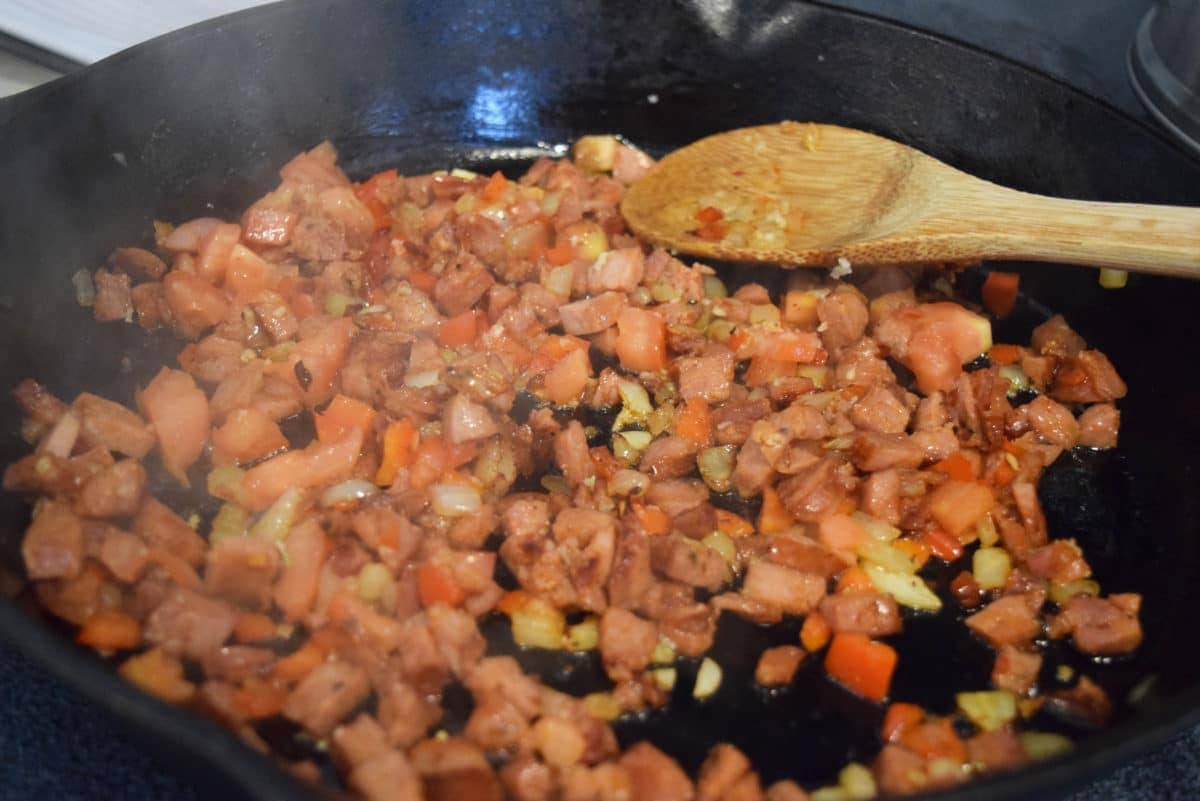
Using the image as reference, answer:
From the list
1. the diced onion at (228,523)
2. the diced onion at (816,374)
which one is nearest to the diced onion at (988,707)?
the diced onion at (816,374)

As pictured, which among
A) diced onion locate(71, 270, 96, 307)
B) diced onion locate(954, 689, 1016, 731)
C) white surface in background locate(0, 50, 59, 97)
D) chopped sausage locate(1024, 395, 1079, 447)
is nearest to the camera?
diced onion locate(954, 689, 1016, 731)

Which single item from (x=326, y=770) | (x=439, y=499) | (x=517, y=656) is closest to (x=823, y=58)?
(x=439, y=499)

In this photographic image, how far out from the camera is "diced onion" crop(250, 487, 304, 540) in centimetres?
243

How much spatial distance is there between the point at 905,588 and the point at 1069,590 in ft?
1.46

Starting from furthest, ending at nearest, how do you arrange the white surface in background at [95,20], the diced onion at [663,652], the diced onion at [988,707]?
1. the white surface in background at [95,20]
2. the diced onion at [663,652]
3. the diced onion at [988,707]

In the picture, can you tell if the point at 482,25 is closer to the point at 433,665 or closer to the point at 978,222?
the point at 978,222

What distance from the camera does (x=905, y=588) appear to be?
2.43 m

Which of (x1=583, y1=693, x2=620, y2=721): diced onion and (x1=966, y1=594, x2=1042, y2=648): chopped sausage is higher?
(x1=583, y1=693, x2=620, y2=721): diced onion

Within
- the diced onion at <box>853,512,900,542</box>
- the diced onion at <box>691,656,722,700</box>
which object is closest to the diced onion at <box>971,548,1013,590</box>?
the diced onion at <box>853,512,900,542</box>

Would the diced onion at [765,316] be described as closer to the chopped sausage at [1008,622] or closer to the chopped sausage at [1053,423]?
the chopped sausage at [1053,423]

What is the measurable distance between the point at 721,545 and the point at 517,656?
0.63 m

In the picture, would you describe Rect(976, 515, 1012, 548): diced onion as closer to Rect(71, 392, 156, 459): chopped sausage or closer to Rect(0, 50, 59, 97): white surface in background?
Answer: Rect(71, 392, 156, 459): chopped sausage

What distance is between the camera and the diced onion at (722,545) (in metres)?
2.49

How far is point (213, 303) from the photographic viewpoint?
2.97m
